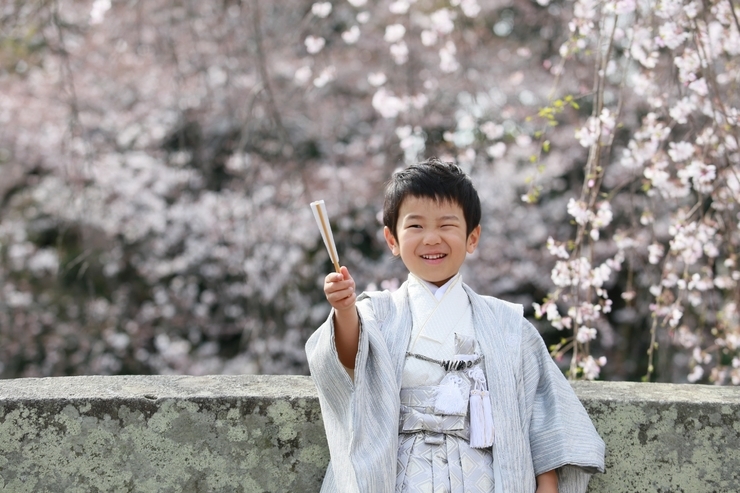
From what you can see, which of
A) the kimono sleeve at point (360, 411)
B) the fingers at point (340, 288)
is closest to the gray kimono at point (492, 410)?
the kimono sleeve at point (360, 411)

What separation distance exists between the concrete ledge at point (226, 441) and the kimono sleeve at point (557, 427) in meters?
0.15

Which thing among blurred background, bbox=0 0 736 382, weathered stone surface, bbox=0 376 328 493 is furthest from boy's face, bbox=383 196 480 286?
blurred background, bbox=0 0 736 382

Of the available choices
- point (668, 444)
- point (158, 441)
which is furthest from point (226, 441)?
point (668, 444)

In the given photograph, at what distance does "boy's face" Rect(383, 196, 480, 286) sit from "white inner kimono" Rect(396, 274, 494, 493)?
0.07m

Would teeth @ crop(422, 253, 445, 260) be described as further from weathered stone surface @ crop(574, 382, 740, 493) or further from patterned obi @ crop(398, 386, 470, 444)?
weathered stone surface @ crop(574, 382, 740, 493)

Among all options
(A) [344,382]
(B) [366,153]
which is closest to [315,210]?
(A) [344,382]

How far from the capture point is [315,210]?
69.9 inches

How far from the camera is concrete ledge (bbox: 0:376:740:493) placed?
6.97ft

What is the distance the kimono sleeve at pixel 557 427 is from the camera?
1.97 meters

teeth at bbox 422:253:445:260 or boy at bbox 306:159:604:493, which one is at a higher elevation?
teeth at bbox 422:253:445:260

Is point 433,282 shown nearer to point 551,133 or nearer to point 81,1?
point 551,133

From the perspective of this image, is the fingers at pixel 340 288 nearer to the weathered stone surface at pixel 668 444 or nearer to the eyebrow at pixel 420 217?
the eyebrow at pixel 420 217

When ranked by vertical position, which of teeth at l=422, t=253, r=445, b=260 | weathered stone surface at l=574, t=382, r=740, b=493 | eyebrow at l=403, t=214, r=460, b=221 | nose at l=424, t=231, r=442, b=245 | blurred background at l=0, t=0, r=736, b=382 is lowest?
weathered stone surface at l=574, t=382, r=740, b=493

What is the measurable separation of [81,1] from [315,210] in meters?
6.39
